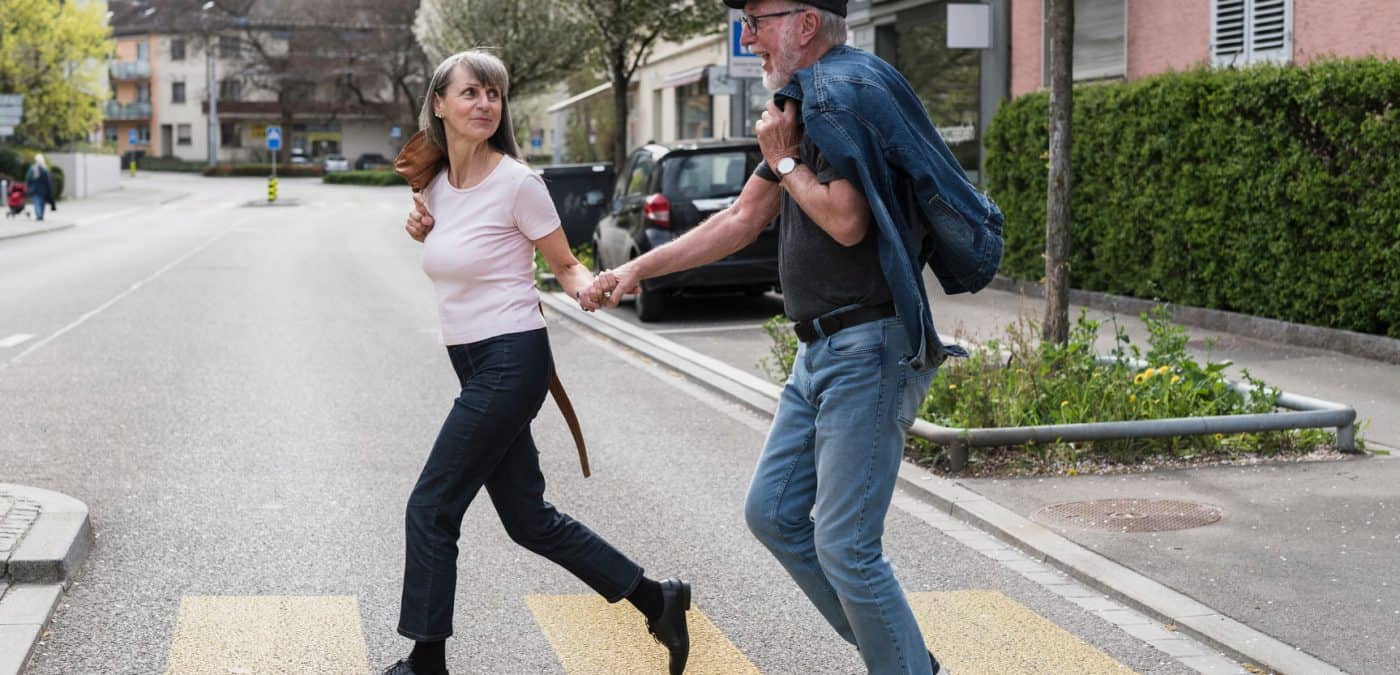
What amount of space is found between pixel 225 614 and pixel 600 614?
1194 mm

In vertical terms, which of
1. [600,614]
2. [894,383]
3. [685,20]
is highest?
[685,20]

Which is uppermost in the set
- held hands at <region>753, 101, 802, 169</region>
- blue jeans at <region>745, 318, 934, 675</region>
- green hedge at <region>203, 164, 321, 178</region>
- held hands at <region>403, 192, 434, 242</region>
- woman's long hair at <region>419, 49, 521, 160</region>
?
green hedge at <region>203, 164, 321, 178</region>

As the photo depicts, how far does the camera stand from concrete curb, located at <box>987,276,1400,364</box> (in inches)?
466

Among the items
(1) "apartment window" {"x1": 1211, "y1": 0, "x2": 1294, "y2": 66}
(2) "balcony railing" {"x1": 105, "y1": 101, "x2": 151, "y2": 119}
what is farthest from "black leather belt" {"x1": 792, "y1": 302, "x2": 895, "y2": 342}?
(2) "balcony railing" {"x1": 105, "y1": 101, "x2": 151, "y2": 119}

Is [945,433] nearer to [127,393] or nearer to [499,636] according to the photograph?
[499,636]

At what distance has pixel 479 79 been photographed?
453 centimetres

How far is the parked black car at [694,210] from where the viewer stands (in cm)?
1589

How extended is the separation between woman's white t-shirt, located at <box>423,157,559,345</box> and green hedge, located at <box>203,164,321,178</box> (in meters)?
87.4

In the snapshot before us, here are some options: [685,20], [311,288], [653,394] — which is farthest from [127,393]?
[685,20]

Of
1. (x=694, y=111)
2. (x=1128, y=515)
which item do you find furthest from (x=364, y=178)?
(x=1128, y=515)

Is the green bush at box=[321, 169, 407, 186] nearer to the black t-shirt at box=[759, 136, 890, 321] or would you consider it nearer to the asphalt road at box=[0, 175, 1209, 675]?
the asphalt road at box=[0, 175, 1209, 675]

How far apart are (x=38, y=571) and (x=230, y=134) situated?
108m

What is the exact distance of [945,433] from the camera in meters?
7.82

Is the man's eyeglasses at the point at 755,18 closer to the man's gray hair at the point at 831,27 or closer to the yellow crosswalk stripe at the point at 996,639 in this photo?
the man's gray hair at the point at 831,27
